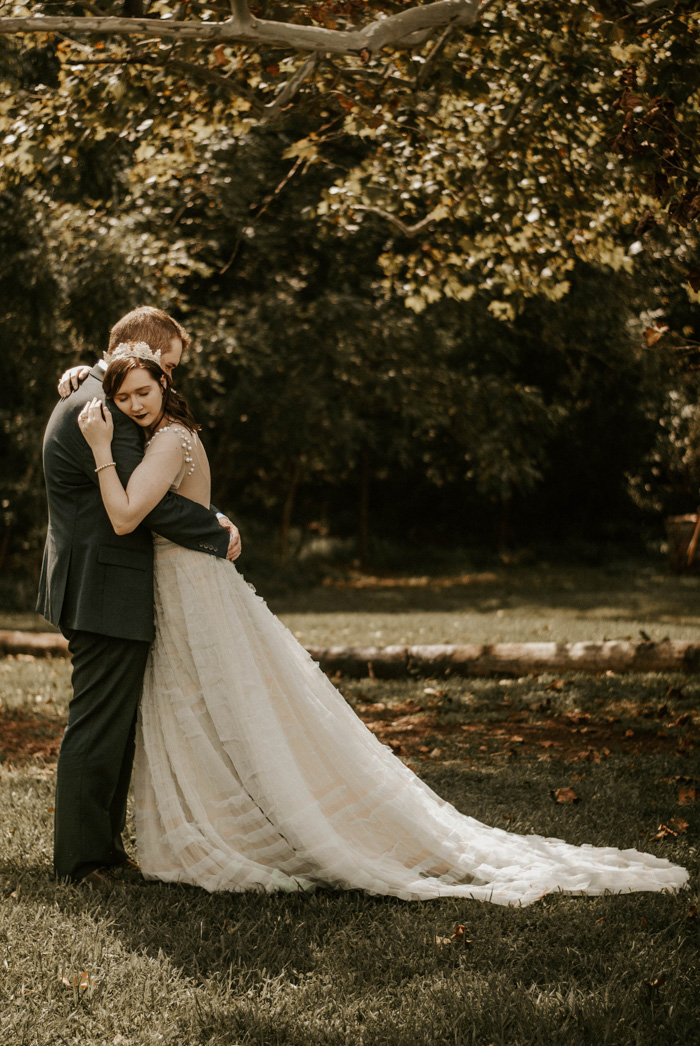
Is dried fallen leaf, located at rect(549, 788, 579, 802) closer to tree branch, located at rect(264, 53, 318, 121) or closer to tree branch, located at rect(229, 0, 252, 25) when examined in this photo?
tree branch, located at rect(229, 0, 252, 25)

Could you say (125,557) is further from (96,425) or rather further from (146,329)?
(146,329)

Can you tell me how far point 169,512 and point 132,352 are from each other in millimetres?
666

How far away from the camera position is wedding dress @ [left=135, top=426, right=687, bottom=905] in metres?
3.93

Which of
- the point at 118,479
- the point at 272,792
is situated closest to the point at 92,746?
the point at 272,792

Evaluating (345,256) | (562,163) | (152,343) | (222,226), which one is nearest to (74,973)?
(152,343)

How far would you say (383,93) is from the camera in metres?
7.35

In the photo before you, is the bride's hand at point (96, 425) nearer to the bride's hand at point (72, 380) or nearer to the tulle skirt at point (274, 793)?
the bride's hand at point (72, 380)

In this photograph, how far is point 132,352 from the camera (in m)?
3.93

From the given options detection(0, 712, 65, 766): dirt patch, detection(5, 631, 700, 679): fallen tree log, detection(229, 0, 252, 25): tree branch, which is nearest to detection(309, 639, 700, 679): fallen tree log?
detection(5, 631, 700, 679): fallen tree log


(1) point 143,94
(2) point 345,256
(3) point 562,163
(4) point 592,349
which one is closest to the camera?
(1) point 143,94

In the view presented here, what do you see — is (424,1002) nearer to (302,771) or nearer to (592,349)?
(302,771)

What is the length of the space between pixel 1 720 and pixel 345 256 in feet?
41.5

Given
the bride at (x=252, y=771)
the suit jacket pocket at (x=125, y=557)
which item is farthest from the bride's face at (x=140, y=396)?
the suit jacket pocket at (x=125, y=557)

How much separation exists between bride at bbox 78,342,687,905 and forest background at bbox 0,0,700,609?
98.5 inches
